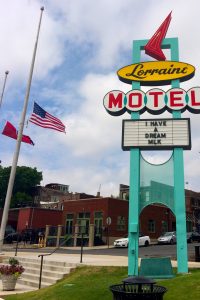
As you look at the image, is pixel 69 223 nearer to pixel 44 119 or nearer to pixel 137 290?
pixel 44 119

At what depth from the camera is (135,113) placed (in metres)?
15.1

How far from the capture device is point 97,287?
10320mm

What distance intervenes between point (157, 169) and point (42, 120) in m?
7.82

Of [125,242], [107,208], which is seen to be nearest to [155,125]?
[125,242]

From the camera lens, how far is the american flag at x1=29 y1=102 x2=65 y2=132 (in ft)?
63.4

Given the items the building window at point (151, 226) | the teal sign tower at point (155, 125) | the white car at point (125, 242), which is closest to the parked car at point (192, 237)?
the building window at point (151, 226)

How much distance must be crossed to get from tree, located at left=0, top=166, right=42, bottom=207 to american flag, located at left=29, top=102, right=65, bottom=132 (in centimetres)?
5157

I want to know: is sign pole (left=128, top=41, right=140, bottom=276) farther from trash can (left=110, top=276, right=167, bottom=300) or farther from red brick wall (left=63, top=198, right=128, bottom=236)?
red brick wall (left=63, top=198, right=128, bottom=236)

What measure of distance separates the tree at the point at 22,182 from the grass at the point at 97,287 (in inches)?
2275

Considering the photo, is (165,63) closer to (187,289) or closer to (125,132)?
(125,132)

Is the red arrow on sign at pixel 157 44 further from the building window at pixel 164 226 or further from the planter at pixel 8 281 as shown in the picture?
the building window at pixel 164 226

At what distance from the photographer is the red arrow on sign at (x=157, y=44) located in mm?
16000

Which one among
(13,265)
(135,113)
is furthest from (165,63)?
(13,265)

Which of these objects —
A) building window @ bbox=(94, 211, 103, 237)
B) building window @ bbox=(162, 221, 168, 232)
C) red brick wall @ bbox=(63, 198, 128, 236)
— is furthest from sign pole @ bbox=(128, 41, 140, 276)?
building window @ bbox=(162, 221, 168, 232)
